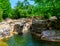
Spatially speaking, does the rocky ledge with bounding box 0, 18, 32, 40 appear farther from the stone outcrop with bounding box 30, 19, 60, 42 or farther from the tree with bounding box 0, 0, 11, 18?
the tree with bounding box 0, 0, 11, 18

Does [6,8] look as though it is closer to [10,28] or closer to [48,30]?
[10,28]

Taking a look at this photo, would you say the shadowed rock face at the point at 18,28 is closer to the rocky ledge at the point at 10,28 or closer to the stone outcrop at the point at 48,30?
the rocky ledge at the point at 10,28

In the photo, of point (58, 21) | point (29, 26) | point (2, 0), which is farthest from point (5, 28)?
point (2, 0)

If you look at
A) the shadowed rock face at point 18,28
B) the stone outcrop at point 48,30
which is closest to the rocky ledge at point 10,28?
the shadowed rock face at point 18,28

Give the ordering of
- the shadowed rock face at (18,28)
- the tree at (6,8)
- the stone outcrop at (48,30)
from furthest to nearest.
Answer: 1. the tree at (6,8)
2. the shadowed rock face at (18,28)
3. the stone outcrop at (48,30)

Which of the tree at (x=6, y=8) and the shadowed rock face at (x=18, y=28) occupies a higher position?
the tree at (x=6, y=8)

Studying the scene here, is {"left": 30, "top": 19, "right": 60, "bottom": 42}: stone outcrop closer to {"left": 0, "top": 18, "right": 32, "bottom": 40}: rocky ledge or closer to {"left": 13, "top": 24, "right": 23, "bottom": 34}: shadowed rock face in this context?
{"left": 13, "top": 24, "right": 23, "bottom": 34}: shadowed rock face

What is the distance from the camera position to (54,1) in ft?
141

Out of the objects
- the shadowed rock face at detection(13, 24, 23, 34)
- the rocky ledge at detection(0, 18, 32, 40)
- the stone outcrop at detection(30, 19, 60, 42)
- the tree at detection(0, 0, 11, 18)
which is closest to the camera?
the stone outcrop at detection(30, 19, 60, 42)

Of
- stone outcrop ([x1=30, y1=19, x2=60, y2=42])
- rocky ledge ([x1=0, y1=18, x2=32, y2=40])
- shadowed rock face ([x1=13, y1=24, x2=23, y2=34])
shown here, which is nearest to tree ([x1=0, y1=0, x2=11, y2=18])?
rocky ledge ([x1=0, y1=18, x2=32, y2=40])

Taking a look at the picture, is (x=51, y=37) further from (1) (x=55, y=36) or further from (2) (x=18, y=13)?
(2) (x=18, y=13)

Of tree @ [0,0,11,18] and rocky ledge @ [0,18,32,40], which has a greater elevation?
tree @ [0,0,11,18]

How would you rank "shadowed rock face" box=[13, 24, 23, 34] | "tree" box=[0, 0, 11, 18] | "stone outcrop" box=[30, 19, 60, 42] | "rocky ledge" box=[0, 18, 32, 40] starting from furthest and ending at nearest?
"tree" box=[0, 0, 11, 18] → "shadowed rock face" box=[13, 24, 23, 34] → "rocky ledge" box=[0, 18, 32, 40] → "stone outcrop" box=[30, 19, 60, 42]

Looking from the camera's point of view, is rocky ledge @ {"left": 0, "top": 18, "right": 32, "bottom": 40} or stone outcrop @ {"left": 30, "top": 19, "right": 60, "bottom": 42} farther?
rocky ledge @ {"left": 0, "top": 18, "right": 32, "bottom": 40}
